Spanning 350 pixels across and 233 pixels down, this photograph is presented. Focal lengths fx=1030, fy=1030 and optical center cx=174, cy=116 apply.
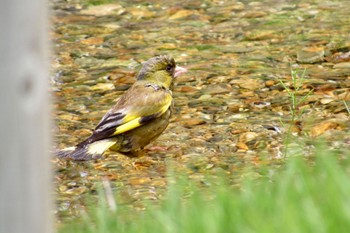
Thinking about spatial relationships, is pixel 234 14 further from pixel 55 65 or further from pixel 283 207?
pixel 283 207

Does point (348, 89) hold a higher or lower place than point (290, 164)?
lower

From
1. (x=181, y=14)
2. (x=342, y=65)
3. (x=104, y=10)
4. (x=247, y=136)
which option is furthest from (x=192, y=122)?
(x=104, y=10)

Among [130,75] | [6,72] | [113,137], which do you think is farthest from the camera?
[130,75]

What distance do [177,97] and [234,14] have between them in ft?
8.43

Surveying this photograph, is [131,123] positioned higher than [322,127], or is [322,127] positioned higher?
[131,123]

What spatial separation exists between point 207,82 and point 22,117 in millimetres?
6023

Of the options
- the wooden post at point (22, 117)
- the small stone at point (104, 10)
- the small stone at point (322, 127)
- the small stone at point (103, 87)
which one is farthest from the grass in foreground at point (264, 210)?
the small stone at point (104, 10)

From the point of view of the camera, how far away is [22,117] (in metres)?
2.85

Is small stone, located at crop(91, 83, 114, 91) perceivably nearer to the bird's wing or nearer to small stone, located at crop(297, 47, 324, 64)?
the bird's wing

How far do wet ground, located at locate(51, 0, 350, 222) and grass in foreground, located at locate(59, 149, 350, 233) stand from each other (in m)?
1.69

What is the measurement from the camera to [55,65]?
948 centimetres

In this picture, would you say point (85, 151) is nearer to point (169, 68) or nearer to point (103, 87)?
point (169, 68)

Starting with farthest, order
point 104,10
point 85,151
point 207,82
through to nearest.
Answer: point 104,10 → point 207,82 → point 85,151

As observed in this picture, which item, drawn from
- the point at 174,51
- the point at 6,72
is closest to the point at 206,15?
the point at 174,51
